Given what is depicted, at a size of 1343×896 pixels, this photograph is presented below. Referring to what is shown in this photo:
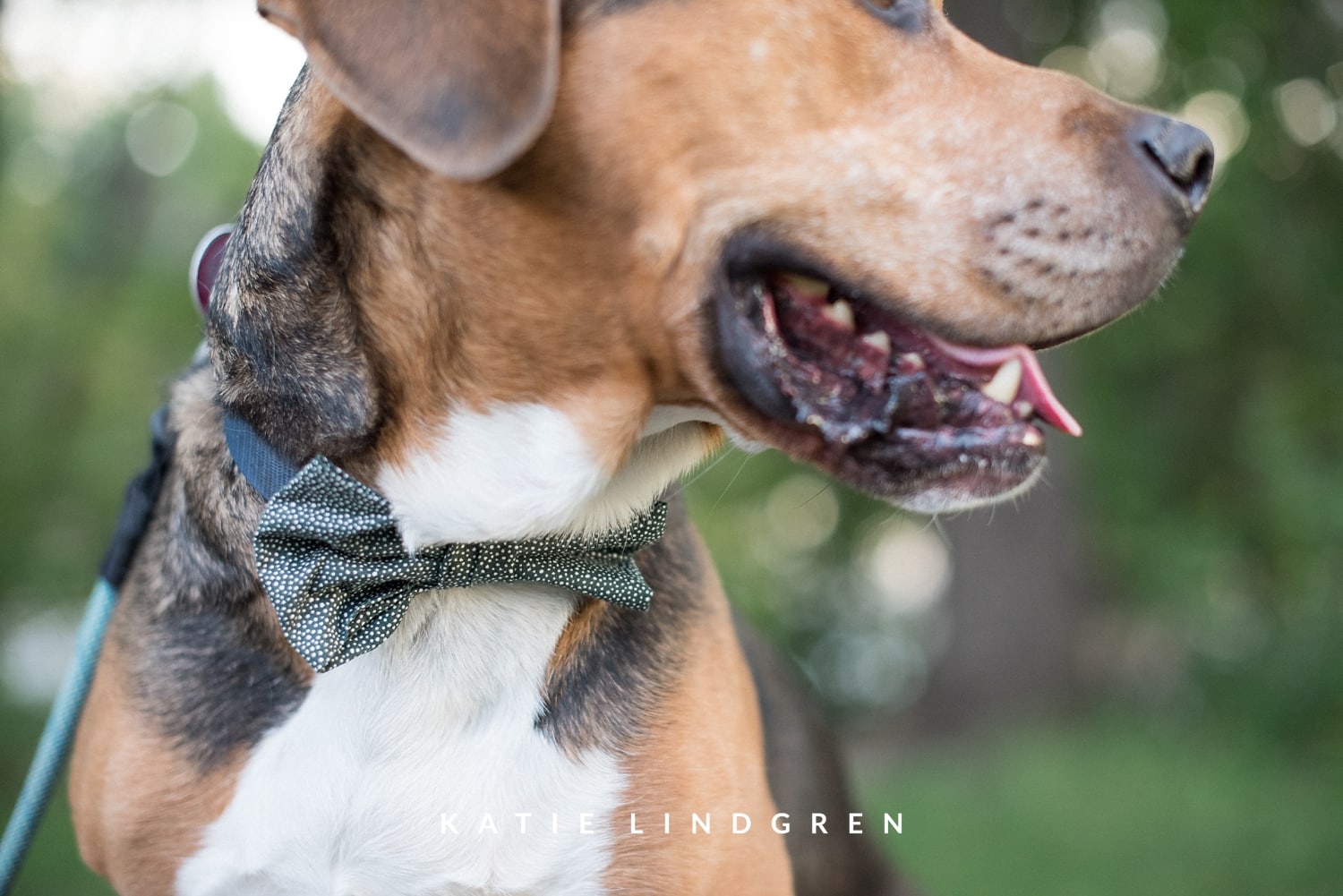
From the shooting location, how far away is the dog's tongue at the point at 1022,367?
7.55 feet

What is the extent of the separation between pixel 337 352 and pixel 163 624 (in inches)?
31.6

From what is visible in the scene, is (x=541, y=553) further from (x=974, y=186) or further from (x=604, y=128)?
(x=974, y=186)

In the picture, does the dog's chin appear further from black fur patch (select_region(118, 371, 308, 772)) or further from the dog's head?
black fur patch (select_region(118, 371, 308, 772))

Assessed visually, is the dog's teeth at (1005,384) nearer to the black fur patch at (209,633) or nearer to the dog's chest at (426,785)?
the dog's chest at (426,785)

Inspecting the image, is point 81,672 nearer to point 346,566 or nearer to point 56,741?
point 56,741

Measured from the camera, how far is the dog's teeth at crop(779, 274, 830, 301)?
227cm

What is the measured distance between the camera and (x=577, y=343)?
223cm

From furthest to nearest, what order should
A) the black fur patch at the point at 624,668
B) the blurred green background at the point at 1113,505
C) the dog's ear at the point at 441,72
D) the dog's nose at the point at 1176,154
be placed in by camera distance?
the blurred green background at the point at 1113,505 < the black fur patch at the point at 624,668 < the dog's nose at the point at 1176,154 < the dog's ear at the point at 441,72

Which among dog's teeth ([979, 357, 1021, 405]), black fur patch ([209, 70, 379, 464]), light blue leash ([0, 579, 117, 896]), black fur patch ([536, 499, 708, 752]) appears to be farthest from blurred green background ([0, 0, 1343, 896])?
black fur patch ([209, 70, 379, 464])

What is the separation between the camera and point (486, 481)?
2.28 m

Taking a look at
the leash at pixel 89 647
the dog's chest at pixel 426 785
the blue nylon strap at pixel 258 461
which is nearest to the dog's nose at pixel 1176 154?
the dog's chest at pixel 426 785

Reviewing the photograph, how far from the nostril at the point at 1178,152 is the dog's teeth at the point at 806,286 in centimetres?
64

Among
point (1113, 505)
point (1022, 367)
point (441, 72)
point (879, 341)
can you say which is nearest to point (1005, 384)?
point (1022, 367)

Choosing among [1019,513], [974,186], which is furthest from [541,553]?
[1019,513]
